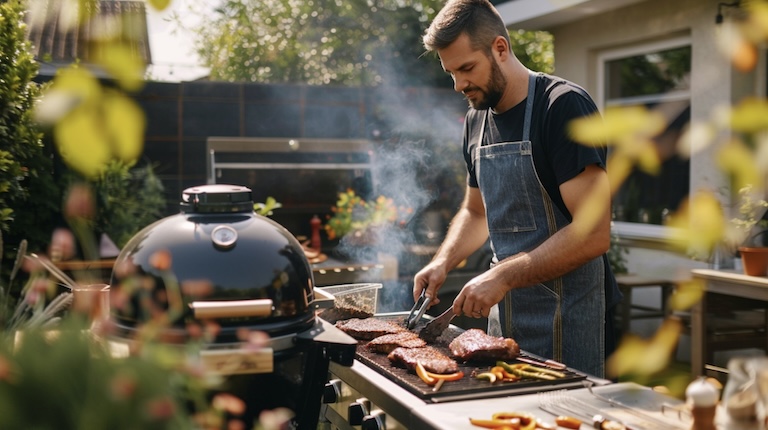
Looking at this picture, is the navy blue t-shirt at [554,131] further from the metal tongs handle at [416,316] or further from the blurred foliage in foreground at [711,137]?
the blurred foliage in foreground at [711,137]

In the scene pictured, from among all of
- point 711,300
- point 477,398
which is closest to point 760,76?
point 711,300

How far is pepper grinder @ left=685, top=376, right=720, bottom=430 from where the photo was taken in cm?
124

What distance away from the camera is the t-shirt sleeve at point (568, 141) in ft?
A: 7.92

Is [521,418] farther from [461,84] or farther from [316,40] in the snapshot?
[316,40]

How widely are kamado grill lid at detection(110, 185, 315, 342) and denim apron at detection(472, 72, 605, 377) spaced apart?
3.88 ft

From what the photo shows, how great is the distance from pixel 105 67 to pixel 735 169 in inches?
22.9

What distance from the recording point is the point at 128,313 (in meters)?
1.52

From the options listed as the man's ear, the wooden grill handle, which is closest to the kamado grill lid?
the wooden grill handle

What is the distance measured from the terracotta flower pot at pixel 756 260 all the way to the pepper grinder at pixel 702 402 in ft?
14.2

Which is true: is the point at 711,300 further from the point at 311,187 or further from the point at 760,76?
the point at 311,187

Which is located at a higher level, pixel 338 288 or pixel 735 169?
pixel 735 169

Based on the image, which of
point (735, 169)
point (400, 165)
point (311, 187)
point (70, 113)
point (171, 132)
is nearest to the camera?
point (70, 113)

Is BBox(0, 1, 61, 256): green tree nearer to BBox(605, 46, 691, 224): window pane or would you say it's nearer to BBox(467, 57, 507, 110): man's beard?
BBox(467, 57, 507, 110): man's beard

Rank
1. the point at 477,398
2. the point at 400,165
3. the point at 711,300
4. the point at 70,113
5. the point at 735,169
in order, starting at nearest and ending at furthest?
the point at 70,113, the point at 735,169, the point at 477,398, the point at 711,300, the point at 400,165
